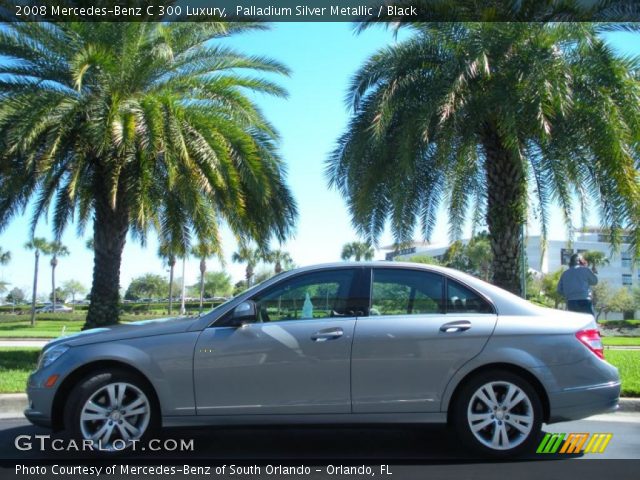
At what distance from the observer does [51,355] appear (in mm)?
5508

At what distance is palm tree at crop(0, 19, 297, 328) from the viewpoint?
38.7 feet

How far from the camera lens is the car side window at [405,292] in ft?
18.4

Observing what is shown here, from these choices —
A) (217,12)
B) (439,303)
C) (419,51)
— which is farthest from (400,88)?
(439,303)

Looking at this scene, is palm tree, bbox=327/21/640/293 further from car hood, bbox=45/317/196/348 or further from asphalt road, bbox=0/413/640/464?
car hood, bbox=45/317/196/348

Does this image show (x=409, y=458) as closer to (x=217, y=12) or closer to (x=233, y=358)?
(x=233, y=358)

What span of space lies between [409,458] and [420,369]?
82cm

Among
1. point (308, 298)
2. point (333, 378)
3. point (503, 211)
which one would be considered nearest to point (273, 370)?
point (333, 378)

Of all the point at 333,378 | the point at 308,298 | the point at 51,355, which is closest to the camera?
the point at 333,378

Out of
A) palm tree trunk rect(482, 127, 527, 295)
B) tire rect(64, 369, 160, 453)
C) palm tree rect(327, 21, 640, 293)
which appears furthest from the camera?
palm tree trunk rect(482, 127, 527, 295)

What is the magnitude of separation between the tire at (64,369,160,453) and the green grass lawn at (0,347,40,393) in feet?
12.1

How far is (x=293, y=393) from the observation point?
5.27 m

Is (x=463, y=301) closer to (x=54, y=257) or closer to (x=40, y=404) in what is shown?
(x=40, y=404)

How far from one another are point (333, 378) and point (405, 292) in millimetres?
1003

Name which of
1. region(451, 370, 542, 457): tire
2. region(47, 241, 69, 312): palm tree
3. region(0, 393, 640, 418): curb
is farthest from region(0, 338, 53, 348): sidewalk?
region(47, 241, 69, 312): palm tree
